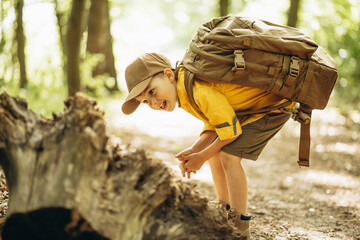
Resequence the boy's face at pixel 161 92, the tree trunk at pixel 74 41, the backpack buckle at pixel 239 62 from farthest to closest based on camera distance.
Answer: the tree trunk at pixel 74 41, the boy's face at pixel 161 92, the backpack buckle at pixel 239 62

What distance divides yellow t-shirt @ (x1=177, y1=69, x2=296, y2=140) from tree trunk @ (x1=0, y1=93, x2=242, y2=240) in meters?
0.63

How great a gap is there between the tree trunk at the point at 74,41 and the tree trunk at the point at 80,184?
4.21 meters

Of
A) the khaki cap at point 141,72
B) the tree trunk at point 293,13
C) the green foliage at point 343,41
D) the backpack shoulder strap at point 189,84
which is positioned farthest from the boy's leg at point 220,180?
the green foliage at point 343,41

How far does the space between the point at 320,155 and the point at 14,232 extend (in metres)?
6.22

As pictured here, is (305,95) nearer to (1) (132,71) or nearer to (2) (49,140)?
(1) (132,71)

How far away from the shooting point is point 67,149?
193 cm

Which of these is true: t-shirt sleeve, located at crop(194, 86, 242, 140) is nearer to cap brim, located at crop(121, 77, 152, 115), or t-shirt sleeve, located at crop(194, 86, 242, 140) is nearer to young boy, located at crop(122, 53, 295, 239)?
young boy, located at crop(122, 53, 295, 239)

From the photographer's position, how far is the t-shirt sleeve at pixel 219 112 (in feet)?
8.75

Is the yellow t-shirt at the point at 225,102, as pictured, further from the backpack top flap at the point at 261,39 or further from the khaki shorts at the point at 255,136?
the backpack top flap at the point at 261,39

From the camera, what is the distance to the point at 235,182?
9.22 feet

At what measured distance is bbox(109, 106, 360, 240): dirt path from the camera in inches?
142

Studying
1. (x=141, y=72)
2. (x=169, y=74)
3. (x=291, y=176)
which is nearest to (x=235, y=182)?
(x=169, y=74)

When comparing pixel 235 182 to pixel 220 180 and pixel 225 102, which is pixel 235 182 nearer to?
pixel 220 180

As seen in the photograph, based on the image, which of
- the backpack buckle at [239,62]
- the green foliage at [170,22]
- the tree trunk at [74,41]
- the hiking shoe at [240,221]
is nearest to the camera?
the backpack buckle at [239,62]
